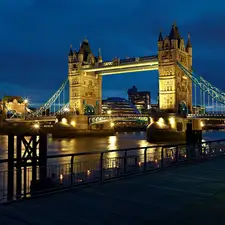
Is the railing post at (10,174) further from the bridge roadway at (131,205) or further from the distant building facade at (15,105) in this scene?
the distant building facade at (15,105)

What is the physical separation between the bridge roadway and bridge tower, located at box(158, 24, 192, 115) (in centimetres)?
5057

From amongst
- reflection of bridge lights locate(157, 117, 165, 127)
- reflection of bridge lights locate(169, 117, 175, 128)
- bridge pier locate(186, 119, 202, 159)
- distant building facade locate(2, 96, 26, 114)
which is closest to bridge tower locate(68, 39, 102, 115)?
reflection of bridge lights locate(157, 117, 165, 127)

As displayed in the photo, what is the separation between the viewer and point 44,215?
228 inches

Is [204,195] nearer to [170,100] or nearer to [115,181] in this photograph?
[115,181]

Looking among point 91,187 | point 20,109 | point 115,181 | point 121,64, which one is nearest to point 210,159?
point 115,181

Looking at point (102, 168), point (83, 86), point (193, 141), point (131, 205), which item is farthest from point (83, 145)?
point (131, 205)

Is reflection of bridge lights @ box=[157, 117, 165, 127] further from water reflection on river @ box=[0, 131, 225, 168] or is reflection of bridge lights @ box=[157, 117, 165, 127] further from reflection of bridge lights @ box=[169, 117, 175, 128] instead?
water reflection on river @ box=[0, 131, 225, 168]

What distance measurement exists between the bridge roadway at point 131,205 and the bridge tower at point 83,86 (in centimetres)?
6473

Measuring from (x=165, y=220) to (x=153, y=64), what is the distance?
59550 mm

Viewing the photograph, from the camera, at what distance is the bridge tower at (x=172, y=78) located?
58.9 m

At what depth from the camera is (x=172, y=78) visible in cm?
5928

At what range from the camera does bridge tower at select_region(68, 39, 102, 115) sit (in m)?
73.6

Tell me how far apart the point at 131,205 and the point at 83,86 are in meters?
67.9

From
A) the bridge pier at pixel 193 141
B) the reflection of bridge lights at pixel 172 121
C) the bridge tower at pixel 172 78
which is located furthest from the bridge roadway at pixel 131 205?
the bridge tower at pixel 172 78
